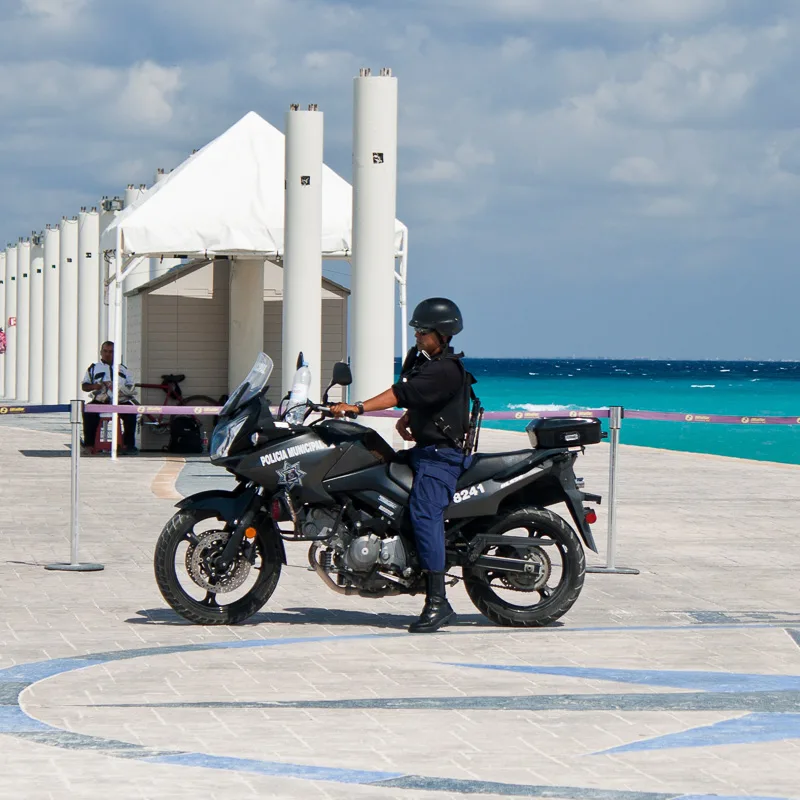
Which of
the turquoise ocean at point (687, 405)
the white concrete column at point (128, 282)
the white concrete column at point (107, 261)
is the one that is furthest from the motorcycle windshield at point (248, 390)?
the turquoise ocean at point (687, 405)

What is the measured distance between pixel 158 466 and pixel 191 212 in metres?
3.26

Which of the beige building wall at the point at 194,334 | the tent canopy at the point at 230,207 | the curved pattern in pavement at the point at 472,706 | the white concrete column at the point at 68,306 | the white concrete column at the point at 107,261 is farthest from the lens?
the white concrete column at the point at 68,306

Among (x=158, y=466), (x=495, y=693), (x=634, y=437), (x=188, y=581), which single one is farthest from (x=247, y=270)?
(x=634, y=437)

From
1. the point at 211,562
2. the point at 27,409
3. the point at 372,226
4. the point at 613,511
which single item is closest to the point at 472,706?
the point at 211,562

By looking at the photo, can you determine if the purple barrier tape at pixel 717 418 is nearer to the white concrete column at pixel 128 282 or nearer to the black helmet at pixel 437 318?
the black helmet at pixel 437 318

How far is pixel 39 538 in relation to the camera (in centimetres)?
1239

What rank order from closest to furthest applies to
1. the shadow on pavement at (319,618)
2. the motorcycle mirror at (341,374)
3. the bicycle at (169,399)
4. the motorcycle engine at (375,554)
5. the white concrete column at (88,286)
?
the motorcycle mirror at (341,374) < the motorcycle engine at (375,554) < the shadow on pavement at (319,618) < the bicycle at (169,399) < the white concrete column at (88,286)

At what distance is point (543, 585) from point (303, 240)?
486 inches

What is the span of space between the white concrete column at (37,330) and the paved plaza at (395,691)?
3813 cm

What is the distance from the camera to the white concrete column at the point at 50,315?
45656 mm

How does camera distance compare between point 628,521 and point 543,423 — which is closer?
point 543,423

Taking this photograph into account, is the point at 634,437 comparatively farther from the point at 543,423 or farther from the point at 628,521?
the point at 543,423

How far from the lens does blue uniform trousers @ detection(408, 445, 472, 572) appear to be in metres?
8.21

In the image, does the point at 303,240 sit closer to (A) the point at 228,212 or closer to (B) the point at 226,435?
(A) the point at 228,212
